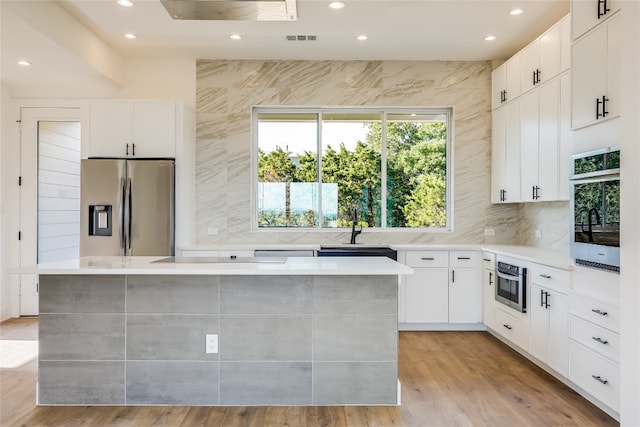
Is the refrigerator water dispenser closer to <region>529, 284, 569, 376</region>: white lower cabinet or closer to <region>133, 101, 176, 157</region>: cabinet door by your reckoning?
<region>133, 101, 176, 157</region>: cabinet door

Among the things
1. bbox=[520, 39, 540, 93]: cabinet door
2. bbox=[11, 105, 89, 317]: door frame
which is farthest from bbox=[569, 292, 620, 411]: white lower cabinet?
bbox=[11, 105, 89, 317]: door frame

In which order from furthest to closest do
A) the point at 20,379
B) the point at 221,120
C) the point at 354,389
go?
1. the point at 221,120
2. the point at 20,379
3. the point at 354,389

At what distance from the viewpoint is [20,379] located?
3143 mm

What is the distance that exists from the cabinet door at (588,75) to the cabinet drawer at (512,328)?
1.75 meters

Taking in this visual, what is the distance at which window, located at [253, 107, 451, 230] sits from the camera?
5.10 meters

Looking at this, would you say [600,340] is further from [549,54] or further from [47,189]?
[47,189]

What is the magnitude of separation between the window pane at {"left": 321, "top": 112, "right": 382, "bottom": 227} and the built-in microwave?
2502 mm

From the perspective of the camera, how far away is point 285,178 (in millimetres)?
5113

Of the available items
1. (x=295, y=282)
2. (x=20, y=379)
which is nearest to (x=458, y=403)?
(x=295, y=282)

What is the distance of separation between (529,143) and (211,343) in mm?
3409

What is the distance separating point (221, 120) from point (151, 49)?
1052 mm

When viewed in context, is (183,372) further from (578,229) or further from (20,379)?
(578,229)

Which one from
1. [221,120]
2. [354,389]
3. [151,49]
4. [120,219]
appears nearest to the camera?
[354,389]

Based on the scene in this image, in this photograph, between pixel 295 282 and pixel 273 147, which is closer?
pixel 295 282
